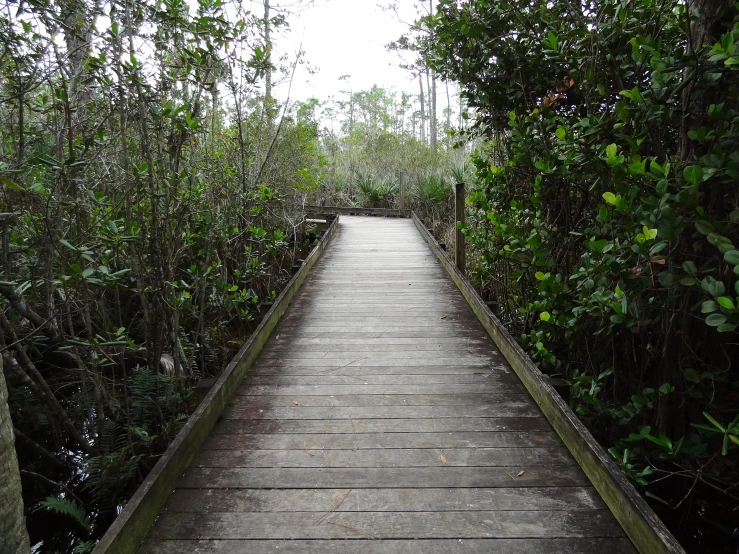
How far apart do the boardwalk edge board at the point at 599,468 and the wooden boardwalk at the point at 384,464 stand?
5 cm

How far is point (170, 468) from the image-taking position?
222cm

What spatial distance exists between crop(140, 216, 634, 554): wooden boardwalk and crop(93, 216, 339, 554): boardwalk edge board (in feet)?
0.19

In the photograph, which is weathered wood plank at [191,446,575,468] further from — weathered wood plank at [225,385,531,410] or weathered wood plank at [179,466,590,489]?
weathered wood plank at [225,385,531,410]

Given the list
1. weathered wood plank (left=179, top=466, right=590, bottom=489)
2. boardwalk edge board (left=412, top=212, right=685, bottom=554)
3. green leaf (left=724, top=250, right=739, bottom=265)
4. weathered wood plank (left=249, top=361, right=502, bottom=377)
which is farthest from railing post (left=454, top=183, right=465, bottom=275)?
green leaf (left=724, top=250, right=739, bottom=265)

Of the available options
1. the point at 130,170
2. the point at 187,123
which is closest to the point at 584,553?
the point at 187,123

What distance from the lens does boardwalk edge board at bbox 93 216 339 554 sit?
1.82 metres

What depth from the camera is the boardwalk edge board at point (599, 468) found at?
1.77m

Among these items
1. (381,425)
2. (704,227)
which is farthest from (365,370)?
(704,227)

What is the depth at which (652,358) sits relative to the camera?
2758mm

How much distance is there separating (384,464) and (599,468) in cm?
96

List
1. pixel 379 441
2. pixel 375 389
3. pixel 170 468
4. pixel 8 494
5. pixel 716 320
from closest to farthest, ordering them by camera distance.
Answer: pixel 8 494 → pixel 716 320 → pixel 170 468 → pixel 379 441 → pixel 375 389

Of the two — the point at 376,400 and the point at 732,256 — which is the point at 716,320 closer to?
the point at 732,256

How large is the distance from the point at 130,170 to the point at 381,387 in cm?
235

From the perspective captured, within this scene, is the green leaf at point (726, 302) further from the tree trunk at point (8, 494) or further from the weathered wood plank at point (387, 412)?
the tree trunk at point (8, 494)
